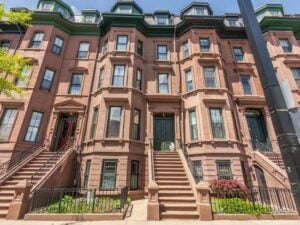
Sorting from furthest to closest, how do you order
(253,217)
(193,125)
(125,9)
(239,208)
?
(125,9)
(193,125)
(239,208)
(253,217)

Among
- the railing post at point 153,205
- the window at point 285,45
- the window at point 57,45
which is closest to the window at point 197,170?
the railing post at point 153,205

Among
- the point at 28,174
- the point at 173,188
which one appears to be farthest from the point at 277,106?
the point at 28,174

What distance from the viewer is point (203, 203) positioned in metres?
8.20

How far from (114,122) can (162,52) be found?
8946 mm

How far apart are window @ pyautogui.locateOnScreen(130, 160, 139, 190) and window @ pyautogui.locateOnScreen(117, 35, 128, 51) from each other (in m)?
10.2

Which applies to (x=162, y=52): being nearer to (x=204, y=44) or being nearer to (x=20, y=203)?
(x=204, y=44)

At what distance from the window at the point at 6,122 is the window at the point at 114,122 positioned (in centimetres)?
743

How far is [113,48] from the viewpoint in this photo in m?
16.8

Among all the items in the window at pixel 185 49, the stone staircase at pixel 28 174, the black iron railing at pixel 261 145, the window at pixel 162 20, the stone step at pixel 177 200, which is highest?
the window at pixel 162 20

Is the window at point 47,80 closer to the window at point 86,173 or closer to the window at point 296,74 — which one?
the window at point 86,173

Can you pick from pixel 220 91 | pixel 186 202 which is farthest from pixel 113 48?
pixel 186 202

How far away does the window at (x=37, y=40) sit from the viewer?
17359mm

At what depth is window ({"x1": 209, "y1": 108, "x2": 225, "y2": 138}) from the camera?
14163 millimetres

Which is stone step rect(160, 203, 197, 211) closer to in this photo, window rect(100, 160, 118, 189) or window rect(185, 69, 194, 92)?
window rect(100, 160, 118, 189)
